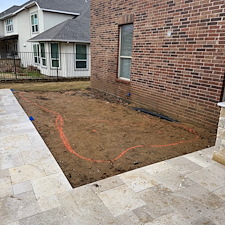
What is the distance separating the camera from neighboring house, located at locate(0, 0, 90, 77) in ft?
43.0

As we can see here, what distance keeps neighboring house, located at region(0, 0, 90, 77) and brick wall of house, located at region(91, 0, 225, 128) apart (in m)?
6.26

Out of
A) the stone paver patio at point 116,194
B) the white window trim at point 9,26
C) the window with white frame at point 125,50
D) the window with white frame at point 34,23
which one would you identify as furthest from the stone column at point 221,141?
the white window trim at point 9,26

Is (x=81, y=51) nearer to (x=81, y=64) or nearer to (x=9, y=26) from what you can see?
(x=81, y=64)

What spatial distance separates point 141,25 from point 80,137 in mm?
3746

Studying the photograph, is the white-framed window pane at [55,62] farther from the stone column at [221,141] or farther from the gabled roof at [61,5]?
the stone column at [221,141]

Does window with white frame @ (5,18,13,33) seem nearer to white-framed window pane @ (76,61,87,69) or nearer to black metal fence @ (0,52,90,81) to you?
black metal fence @ (0,52,90,81)

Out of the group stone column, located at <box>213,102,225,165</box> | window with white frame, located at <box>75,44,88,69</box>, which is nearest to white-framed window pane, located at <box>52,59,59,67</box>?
window with white frame, located at <box>75,44,88,69</box>

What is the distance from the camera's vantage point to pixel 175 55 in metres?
4.88

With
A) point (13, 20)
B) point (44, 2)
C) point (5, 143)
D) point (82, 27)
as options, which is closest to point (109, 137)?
point (5, 143)

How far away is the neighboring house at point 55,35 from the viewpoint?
13.1 metres

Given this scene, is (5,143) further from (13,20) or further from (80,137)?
(13,20)

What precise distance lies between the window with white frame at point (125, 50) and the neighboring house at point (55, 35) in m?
6.32

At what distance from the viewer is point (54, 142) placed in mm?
3666

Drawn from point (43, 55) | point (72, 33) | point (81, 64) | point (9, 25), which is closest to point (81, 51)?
point (81, 64)
